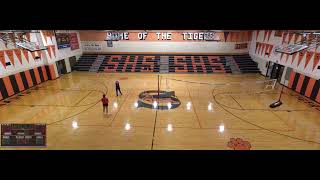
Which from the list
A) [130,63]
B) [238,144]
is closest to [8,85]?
[130,63]

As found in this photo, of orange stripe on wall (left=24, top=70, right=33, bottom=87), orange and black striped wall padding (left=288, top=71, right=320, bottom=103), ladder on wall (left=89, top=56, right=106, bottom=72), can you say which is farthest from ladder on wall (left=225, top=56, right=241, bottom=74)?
orange stripe on wall (left=24, top=70, right=33, bottom=87)

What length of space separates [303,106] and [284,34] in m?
8.41

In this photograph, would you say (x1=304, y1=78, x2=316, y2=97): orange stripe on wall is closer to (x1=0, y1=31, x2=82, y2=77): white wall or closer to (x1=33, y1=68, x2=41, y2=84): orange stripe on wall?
(x1=33, y1=68, x2=41, y2=84): orange stripe on wall

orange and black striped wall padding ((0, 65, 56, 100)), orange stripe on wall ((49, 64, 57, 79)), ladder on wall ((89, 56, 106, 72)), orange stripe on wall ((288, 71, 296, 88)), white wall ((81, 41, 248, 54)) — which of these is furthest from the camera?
white wall ((81, 41, 248, 54))

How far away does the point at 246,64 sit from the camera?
24688mm

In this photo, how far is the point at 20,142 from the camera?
565cm

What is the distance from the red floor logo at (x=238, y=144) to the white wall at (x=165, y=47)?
18880 mm

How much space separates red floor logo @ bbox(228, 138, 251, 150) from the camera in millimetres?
8617

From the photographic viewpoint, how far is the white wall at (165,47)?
1029 inches

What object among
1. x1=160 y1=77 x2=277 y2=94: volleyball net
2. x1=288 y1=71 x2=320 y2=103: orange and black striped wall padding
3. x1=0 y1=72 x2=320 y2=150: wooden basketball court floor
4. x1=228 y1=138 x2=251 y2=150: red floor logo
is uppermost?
x1=288 y1=71 x2=320 y2=103: orange and black striped wall padding

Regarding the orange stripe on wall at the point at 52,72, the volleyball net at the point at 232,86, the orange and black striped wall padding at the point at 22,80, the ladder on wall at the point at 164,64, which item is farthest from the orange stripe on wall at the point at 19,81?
the ladder on wall at the point at 164,64

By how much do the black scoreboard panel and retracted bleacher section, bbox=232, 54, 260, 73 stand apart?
22787 millimetres
